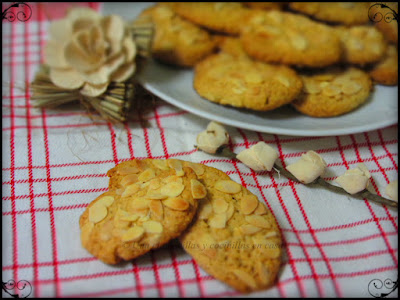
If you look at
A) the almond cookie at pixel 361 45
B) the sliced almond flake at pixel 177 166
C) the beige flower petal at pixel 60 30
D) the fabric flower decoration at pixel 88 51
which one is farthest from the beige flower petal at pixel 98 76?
the almond cookie at pixel 361 45

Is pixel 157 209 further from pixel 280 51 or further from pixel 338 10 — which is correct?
pixel 338 10

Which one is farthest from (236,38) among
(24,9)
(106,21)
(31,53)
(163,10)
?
(24,9)

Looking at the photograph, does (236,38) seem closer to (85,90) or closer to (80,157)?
(85,90)

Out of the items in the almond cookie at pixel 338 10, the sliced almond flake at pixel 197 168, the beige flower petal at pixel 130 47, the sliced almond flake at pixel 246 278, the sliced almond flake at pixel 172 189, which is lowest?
the sliced almond flake at pixel 246 278

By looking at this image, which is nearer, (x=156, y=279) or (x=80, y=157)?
(x=156, y=279)

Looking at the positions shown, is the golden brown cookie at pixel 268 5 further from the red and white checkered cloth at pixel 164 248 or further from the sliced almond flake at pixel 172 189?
the sliced almond flake at pixel 172 189

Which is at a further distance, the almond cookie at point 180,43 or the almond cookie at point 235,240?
the almond cookie at point 180,43

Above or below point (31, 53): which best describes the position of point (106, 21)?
above
